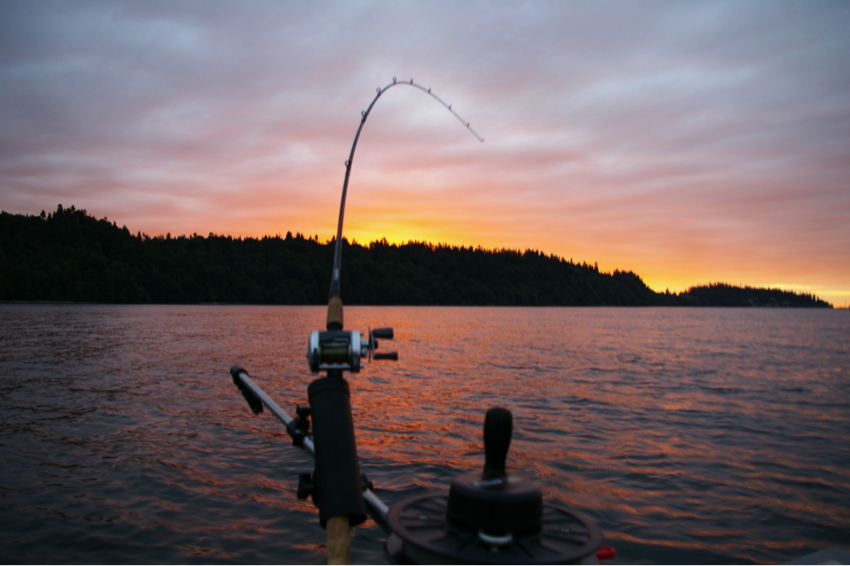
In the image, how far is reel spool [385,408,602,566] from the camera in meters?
1.78

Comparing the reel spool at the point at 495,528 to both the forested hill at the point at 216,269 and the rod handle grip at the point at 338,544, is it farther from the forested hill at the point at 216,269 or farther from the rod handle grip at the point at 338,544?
the forested hill at the point at 216,269

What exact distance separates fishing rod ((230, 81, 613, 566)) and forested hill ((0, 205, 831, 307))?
343ft

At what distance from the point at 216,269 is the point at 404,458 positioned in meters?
127

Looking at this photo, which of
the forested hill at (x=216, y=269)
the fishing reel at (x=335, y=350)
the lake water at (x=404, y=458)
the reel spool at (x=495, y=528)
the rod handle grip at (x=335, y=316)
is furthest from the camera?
the forested hill at (x=216, y=269)

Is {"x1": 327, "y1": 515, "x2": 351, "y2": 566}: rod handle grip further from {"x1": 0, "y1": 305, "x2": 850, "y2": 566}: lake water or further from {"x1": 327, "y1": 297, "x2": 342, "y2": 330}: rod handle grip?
{"x1": 0, "y1": 305, "x2": 850, "y2": 566}: lake water

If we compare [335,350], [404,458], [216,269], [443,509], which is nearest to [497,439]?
[443,509]

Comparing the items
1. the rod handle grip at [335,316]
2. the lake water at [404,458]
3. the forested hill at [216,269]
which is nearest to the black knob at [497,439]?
the rod handle grip at [335,316]

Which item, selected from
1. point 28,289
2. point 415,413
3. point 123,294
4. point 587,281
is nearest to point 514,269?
point 587,281

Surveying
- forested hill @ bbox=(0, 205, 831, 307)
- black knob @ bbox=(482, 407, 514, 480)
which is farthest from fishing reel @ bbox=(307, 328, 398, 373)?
forested hill @ bbox=(0, 205, 831, 307)

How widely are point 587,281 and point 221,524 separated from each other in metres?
186

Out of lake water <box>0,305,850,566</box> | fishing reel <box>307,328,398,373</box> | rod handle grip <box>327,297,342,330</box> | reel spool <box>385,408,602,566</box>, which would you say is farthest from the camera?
lake water <box>0,305,850,566</box>

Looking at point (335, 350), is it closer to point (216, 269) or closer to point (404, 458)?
point (404, 458)

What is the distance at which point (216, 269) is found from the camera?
420 ft

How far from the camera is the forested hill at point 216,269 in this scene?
366ft
